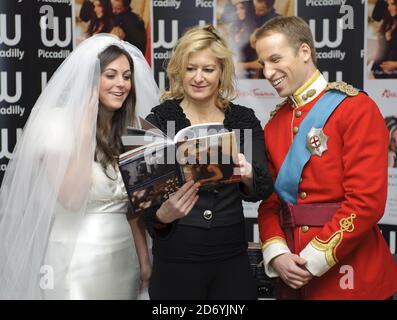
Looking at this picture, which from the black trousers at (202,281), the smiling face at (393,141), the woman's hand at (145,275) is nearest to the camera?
the black trousers at (202,281)

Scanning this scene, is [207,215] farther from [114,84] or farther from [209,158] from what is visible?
[114,84]

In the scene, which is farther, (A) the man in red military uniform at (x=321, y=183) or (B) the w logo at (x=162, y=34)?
(B) the w logo at (x=162, y=34)

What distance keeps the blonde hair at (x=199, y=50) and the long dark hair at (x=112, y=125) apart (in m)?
0.17

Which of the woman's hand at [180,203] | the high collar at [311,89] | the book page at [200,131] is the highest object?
the high collar at [311,89]

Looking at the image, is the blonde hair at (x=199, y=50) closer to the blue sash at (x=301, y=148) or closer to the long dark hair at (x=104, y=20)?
the blue sash at (x=301, y=148)

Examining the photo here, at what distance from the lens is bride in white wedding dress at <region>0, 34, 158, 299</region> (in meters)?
2.25

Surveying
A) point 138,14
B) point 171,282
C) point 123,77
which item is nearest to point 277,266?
point 171,282

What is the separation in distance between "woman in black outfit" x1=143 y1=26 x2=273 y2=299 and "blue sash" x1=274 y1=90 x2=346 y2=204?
7cm

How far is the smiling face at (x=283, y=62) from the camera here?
7.23ft

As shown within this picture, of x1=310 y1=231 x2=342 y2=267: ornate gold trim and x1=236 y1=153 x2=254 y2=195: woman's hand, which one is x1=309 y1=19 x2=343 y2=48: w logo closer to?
x1=236 y1=153 x2=254 y2=195: woman's hand

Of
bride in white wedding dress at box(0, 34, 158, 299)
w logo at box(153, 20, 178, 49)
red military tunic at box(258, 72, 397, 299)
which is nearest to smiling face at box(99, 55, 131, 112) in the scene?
bride in white wedding dress at box(0, 34, 158, 299)

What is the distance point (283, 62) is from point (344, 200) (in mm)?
563

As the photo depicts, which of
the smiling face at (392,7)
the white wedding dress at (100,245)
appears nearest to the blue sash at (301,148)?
the white wedding dress at (100,245)

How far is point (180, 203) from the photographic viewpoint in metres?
2.10
